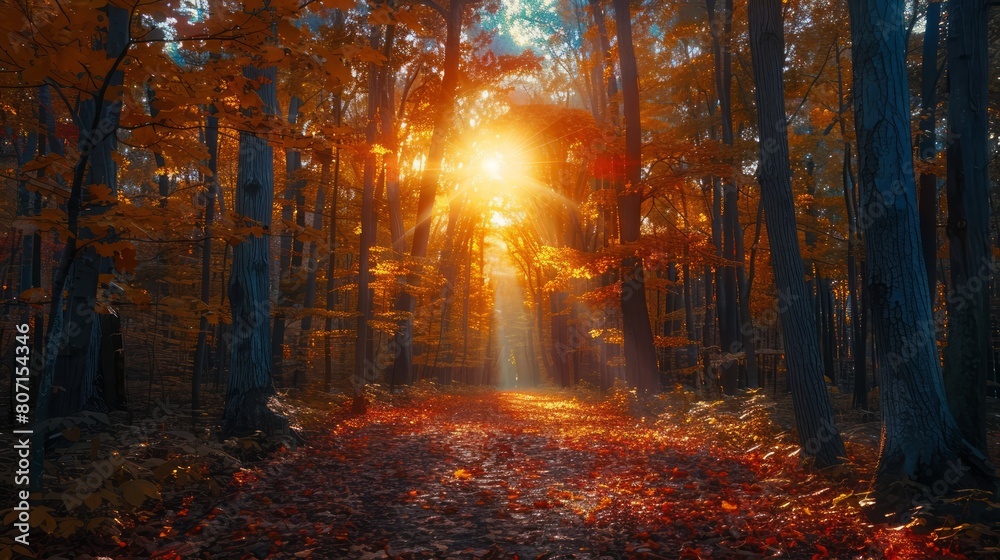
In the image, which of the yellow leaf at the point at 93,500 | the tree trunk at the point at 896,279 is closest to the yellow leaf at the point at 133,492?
the yellow leaf at the point at 93,500

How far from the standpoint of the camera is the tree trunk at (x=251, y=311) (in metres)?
7.94

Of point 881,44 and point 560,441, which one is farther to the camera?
point 560,441

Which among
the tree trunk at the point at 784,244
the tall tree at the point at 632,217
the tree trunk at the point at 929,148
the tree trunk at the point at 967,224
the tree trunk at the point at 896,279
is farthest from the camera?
the tall tree at the point at 632,217

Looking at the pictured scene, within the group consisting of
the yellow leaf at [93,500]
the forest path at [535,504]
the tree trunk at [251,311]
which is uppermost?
the tree trunk at [251,311]

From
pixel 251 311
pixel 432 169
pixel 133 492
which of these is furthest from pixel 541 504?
pixel 432 169

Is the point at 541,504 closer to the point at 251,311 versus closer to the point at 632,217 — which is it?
the point at 251,311

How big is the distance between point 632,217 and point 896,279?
931cm

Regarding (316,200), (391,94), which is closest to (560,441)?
(391,94)

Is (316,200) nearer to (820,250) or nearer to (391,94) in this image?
(391,94)

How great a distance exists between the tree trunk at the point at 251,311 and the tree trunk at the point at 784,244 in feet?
21.7

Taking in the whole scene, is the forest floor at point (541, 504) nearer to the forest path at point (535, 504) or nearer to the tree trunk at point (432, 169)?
the forest path at point (535, 504)

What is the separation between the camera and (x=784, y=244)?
24.1 ft

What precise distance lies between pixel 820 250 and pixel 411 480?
18.3 metres

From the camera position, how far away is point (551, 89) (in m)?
26.0
